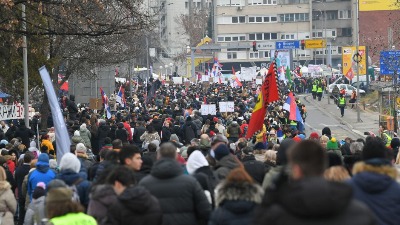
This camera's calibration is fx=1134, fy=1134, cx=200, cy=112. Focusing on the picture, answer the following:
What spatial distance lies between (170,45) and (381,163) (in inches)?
5863

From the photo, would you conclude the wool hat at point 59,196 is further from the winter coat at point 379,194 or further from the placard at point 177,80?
the placard at point 177,80

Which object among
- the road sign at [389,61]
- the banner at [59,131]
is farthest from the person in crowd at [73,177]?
the road sign at [389,61]

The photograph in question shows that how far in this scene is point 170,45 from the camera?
514 ft

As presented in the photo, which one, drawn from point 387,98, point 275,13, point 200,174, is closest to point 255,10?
point 275,13

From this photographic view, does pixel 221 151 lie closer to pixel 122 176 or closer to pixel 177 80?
pixel 122 176

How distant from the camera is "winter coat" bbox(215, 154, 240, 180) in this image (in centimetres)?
1123

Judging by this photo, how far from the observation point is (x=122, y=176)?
915 cm

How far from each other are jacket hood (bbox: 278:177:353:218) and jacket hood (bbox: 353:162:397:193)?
2.32m

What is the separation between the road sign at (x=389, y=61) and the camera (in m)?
49.8

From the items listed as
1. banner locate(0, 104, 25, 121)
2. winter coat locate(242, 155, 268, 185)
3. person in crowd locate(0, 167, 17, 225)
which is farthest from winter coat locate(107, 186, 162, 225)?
Answer: banner locate(0, 104, 25, 121)

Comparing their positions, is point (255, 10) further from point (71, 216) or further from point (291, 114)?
point (71, 216)

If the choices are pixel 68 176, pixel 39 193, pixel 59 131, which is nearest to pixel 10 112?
pixel 59 131

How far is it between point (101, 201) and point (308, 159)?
3.82m

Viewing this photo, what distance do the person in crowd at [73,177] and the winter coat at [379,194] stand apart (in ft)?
12.3
